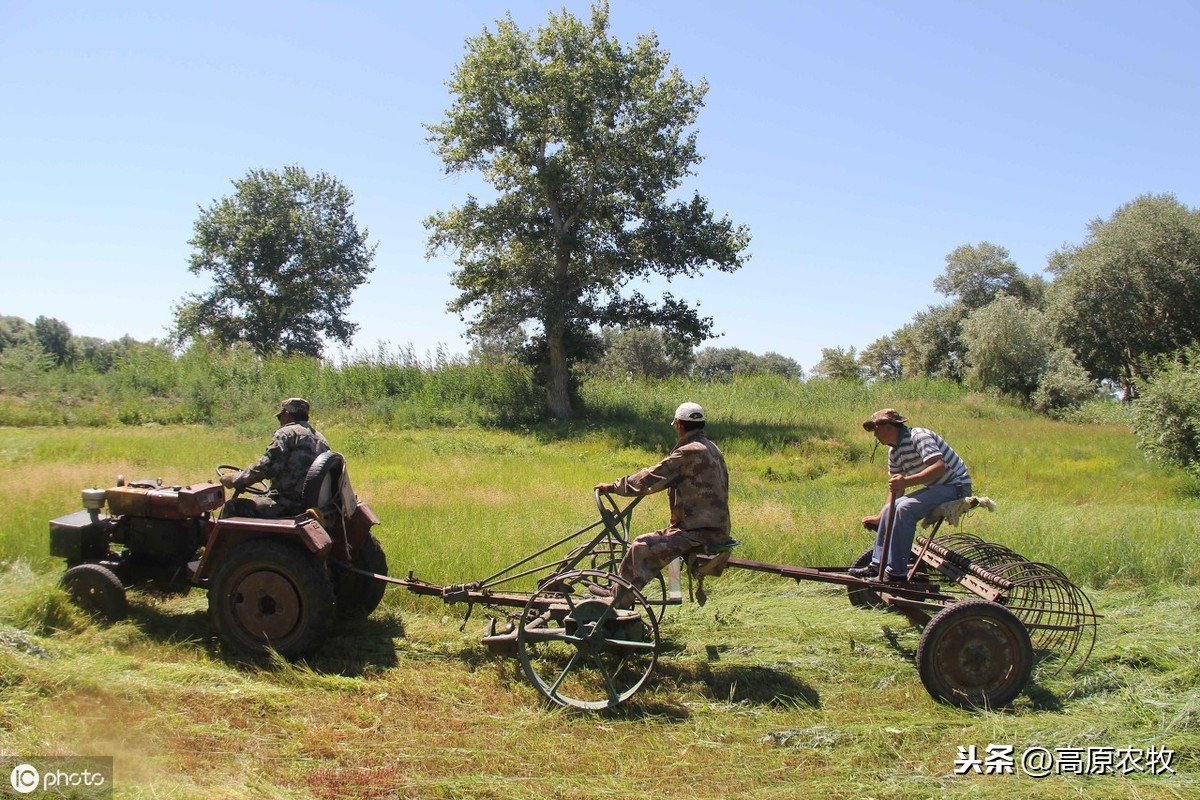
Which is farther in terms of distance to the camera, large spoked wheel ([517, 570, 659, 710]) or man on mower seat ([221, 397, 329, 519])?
man on mower seat ([221, 397, 329, 519])

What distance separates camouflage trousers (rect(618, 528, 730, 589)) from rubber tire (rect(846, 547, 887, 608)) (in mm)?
2052

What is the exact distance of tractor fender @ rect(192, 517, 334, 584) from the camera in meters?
5.69

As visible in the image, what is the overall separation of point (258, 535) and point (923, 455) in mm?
5172

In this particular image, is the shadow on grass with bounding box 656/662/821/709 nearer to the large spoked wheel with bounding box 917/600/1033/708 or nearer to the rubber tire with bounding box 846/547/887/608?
the large spoked wheel with bounding box 917/600/1033/708

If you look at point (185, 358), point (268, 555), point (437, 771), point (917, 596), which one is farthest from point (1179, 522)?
point (185, 358)

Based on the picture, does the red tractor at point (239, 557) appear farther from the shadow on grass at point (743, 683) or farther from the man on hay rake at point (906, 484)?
the man on hay rake at point (906, 484)

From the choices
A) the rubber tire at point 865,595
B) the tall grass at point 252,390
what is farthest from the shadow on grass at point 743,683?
the tall grass at point 252,390

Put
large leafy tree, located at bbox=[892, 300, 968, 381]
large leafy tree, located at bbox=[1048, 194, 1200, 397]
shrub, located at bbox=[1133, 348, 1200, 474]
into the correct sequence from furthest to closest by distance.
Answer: large leafy tree, located at bbox=[892, 300, 968, 381] → large leafy tree, located at bbox=[1048, 194, 1200, 397] → shrub, located at bbox=[1133, 348, 1200, 474]

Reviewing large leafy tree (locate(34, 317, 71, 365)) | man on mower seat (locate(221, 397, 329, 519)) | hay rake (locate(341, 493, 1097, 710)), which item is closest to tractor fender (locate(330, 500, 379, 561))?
man on mower seat (locate(221, 397, 329, 519))

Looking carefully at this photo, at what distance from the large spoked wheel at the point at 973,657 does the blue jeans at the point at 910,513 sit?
0.76 m

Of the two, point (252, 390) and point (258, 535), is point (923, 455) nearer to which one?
point (258, 535)

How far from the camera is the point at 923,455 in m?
6.24

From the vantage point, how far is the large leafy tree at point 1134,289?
115ft

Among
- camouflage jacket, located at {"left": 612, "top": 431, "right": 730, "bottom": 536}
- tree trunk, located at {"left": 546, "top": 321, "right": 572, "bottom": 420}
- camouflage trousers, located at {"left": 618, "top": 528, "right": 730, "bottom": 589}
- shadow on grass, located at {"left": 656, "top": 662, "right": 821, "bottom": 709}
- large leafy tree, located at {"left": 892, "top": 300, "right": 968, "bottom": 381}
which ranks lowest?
shadow on grass, located at {"left": 656, "top": 662, "right": 821, "bottom": 709}
